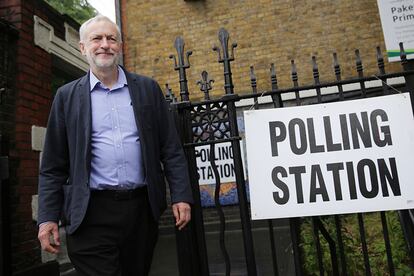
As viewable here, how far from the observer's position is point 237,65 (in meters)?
6.80

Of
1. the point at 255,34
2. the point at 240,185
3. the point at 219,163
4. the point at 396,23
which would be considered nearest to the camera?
the point at 240,185

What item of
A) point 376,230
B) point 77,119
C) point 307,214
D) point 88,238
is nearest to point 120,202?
point 88,238

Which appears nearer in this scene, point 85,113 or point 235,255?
point 85,113

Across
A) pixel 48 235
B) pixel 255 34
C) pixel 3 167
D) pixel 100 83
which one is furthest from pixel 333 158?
pixel 255 34

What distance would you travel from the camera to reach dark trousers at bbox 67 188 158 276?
1.94m

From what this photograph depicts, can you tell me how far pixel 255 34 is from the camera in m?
A: 6.77

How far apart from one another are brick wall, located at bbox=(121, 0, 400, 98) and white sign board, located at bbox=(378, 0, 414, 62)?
0.46 metres

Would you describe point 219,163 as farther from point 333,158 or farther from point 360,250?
point 333,158

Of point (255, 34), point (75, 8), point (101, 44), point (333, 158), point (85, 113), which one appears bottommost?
point (333, 158)

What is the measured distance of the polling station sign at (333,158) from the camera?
2.19 meters

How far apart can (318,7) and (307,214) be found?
5.36m

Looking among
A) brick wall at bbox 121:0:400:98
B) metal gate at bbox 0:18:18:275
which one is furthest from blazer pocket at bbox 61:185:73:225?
brick wall at bbox 121:0:400:98

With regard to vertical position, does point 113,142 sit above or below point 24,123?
below

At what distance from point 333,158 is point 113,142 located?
4.21 feet
